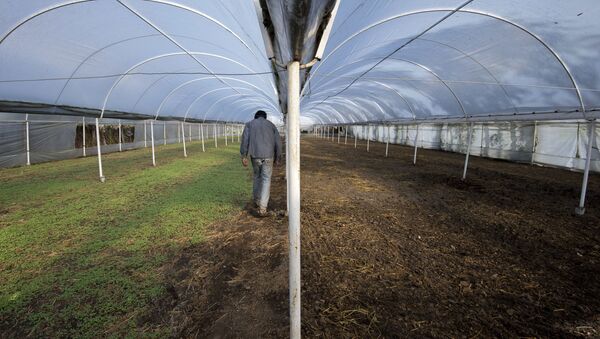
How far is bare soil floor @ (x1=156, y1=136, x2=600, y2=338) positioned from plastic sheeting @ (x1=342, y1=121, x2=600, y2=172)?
7998mm

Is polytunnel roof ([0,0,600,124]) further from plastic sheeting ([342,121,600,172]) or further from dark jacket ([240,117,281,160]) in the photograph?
plastic sheeting ([342,121,600,172])

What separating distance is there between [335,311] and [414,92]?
1144 cm

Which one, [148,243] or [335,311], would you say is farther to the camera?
[148,243]

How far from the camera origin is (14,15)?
3.74m

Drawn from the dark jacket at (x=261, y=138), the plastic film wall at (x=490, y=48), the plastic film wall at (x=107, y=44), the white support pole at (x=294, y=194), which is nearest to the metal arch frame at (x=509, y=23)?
the plastic film wall at (x=490, y=48)

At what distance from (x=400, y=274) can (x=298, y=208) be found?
84.0 inches

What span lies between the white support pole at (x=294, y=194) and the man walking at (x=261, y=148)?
3.01 metres

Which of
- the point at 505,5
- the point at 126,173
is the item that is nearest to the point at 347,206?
the point at 505,5

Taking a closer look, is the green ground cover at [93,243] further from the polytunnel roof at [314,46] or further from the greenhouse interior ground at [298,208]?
the polytunnel roof at [314,46]

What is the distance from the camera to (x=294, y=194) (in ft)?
5.45

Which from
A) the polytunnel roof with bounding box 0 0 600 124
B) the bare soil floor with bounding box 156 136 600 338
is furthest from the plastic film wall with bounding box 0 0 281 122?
the bare soil floor with bounding box 156 136 600 338

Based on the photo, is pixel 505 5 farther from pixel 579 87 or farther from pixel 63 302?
pixel 63 302

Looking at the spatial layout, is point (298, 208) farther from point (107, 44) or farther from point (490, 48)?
point (490, 48)

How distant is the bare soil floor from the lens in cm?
228
